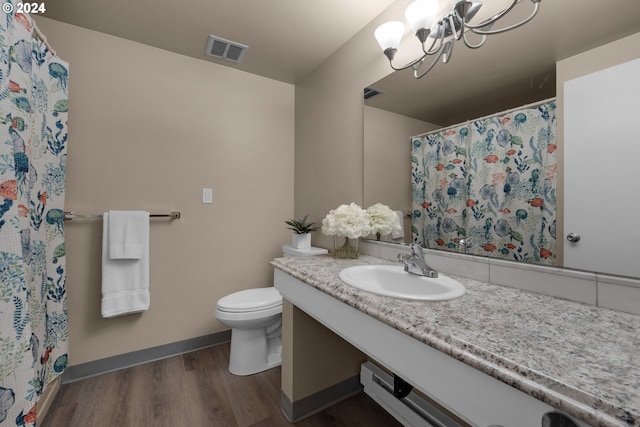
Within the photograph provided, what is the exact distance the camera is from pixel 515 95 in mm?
1067

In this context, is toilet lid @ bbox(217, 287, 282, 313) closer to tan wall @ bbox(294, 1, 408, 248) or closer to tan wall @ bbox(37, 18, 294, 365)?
tan wall @ bbox(37, 18, 294, 365)

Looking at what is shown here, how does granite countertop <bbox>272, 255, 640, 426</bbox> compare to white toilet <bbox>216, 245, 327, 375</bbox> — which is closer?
granite countertop <bbox>272, 255, 640, 426</bbox>

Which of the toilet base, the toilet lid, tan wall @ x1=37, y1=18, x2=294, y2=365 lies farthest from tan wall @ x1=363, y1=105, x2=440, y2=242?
the toilet base

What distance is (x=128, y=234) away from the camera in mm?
1818

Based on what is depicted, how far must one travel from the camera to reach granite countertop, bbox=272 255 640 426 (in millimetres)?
430

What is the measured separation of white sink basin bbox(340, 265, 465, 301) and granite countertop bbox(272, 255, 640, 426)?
0.04 m

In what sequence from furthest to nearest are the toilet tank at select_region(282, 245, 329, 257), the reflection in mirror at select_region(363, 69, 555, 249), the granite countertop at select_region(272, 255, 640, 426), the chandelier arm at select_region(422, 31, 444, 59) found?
1. the toilet tank at select_region(282, 245, 329, 257)
2. the reflection in mirror at select_region(363, 69, 555, 249)
3. the chandelier arm at select_region(422, 31, 444, 59)
4. the granite countertop at select_region(272, 255, 640, 426)

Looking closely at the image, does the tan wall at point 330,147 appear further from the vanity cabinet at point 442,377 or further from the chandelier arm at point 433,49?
the vanity cabinet at point 442,377

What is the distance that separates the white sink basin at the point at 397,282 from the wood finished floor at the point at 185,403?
79cm

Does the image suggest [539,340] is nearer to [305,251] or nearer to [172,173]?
[305,251]

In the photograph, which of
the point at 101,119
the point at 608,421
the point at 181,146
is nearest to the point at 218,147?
the point at 181,146

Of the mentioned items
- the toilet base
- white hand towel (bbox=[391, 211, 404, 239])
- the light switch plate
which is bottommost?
the toilet base

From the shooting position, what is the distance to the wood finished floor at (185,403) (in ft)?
4.71

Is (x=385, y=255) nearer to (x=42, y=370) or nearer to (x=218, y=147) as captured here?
(x=218, y=147)
